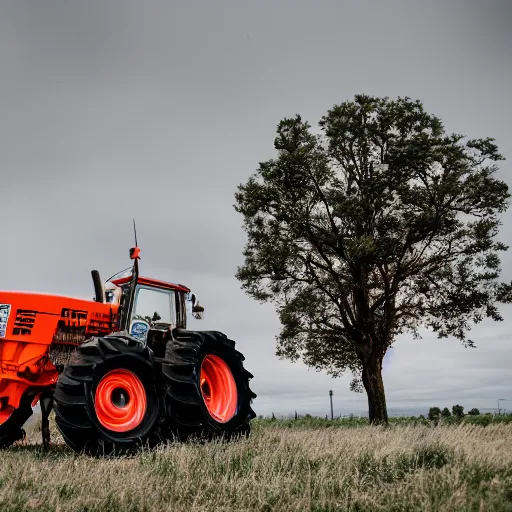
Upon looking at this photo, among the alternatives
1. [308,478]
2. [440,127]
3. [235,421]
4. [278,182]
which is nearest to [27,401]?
[235,421]

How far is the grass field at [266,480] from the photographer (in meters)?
6.84

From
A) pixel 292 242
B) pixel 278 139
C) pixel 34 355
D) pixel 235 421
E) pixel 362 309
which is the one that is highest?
pixel 278 139

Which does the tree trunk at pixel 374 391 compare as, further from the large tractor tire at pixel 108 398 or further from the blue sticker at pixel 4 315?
the blue sticker at pixel 4 315

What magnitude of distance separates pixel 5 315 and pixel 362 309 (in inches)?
617

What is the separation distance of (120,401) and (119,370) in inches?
21.5

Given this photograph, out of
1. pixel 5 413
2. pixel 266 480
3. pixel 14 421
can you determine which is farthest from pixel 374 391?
pixel 266 480

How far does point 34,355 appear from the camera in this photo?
34.0 feet

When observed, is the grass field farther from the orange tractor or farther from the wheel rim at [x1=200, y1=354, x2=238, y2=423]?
the wheel rim at [x1=200, y1=354, x2=238, y2=423]

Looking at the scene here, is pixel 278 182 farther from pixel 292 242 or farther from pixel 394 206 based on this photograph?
pixel 394 206

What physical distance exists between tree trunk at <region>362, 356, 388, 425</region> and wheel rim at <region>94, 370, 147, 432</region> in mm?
14940

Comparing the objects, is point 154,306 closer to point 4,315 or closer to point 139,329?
point 139,329

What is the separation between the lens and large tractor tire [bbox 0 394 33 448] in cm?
1101

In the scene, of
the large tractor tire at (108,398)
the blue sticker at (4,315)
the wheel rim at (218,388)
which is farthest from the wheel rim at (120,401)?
the blue sticker at (4,315)

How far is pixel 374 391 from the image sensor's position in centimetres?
2359
